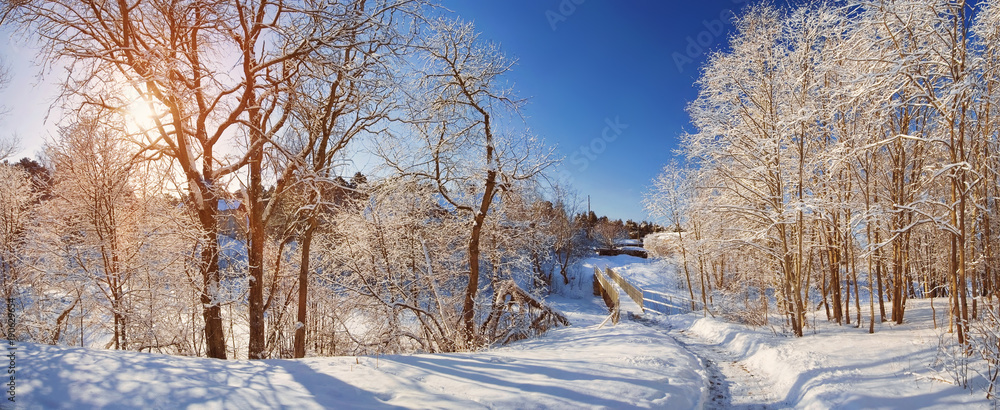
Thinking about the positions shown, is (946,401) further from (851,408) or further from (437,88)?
(437,88)

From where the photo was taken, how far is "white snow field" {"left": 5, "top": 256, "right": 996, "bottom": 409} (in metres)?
3.15

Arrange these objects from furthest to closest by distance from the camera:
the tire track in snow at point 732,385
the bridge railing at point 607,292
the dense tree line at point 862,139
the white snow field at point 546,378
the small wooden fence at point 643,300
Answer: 1. the small wooden fence at point 643,300
2. the bridge railing at point 607,292
3. the dense tree line at point 862,139
4. the tire track in snow at point 732,385
5. the white snow field at point 546,378

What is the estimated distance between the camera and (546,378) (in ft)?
15.6

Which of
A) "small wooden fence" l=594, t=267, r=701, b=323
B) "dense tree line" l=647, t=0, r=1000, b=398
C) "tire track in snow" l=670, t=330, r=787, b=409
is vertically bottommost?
"small wooden fence" l=594, t=267, r=701, b=323

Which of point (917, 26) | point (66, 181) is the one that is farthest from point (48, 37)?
point (917, 26)

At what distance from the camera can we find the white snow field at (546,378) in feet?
10.3

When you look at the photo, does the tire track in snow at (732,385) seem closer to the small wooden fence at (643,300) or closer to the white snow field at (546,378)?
the white snow field at (546,378)

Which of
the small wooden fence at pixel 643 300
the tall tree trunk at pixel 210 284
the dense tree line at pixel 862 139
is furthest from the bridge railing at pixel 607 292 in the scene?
the tall tree trunk at pixel 210 284

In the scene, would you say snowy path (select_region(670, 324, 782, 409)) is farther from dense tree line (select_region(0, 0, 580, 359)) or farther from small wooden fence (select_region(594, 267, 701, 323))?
small wooden fence (select_region(594, 267, 701, 323))

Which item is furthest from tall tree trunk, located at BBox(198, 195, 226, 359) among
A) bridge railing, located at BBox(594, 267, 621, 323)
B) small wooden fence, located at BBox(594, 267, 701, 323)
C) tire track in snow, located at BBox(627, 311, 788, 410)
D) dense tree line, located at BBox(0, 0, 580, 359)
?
small wooden fence, located at BBox(594, 267, 701, 323)

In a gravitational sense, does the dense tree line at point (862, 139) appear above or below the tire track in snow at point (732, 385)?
above

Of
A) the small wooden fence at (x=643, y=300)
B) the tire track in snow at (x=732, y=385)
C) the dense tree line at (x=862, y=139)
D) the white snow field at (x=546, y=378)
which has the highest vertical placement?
the dense tree line at (x=862, y=139)

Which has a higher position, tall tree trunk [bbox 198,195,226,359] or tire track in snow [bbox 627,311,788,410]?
tall tree trunk [bbox 198,195,226,359]

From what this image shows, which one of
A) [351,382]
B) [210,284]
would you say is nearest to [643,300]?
[210,284]
